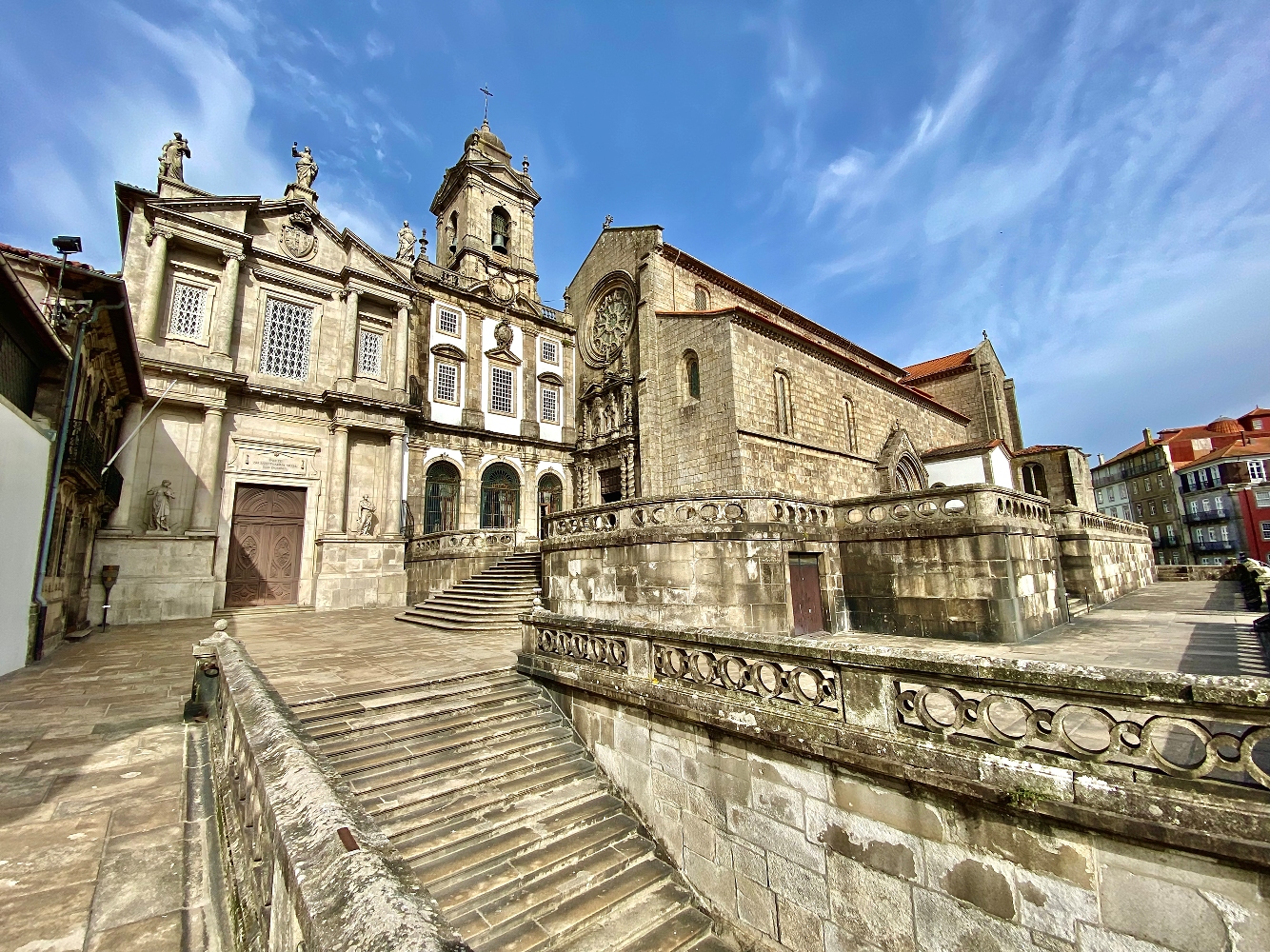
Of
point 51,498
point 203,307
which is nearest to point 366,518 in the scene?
point 203,307

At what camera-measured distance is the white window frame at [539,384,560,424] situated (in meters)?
26.2

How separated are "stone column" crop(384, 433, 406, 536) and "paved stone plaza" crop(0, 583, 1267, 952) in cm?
592

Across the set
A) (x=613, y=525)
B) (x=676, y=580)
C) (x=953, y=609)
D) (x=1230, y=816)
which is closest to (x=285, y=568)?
(x=613, y=525)

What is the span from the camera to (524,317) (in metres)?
26.1

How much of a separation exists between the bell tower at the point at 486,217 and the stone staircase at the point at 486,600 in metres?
16.6

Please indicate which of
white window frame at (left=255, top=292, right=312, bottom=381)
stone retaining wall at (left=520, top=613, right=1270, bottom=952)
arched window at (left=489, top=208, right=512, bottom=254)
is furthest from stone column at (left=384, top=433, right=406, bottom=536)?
stone retaining wall at (left=520, top=613, right=1270, bottom=952)

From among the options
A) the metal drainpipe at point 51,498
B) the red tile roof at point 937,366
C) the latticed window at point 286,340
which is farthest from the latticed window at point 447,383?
the red tile roof at point 937,366

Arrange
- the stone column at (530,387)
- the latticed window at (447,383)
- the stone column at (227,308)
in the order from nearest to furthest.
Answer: the stone column at (227,308) → the latticed window at (447,383) → the stone column at (530,387)

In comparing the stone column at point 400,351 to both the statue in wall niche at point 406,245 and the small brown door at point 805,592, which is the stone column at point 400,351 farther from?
the small brown door at point 805,592

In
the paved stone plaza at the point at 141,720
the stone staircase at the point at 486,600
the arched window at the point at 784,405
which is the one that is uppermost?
the arched window at the point at 784,405

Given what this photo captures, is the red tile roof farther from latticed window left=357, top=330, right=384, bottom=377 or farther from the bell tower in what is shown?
latticed window left=357, top=330, right=384, bottom=377

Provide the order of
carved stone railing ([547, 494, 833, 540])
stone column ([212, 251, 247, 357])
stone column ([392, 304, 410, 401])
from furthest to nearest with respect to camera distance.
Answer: stone column ([392, 304, 410, 401]), stone column ([212, 251, 247, 357]), carved stone railing ([547, 494, 833, 540])

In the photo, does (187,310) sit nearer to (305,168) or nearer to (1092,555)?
(305,168)

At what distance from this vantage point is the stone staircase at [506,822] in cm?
463
